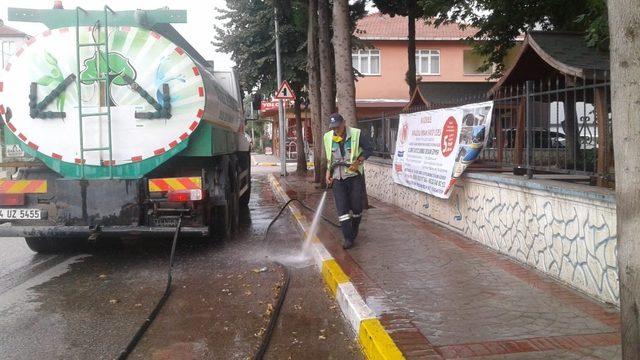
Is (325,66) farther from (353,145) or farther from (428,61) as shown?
(428,61)

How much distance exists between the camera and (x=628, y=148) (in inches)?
106

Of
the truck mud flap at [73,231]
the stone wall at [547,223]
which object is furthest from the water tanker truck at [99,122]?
the stone wall at [547,223]

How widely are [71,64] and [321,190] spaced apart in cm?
923

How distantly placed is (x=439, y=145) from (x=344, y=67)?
148 inches

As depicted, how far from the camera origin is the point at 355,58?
3309cm

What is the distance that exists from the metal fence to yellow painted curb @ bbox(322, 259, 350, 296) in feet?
7.93

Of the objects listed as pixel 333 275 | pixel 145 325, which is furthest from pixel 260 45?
pixel 145 325

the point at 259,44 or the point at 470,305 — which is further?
the point at 259,44

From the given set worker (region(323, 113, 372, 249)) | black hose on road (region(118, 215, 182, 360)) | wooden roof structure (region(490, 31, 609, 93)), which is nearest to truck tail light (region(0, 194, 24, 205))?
black hose on road (region(118, 215, 182, 360))

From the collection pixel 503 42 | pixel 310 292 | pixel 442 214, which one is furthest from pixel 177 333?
pixel 503 42

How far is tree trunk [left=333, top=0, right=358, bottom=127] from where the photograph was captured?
11273 millimetres

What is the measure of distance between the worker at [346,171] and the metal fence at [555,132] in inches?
67.9

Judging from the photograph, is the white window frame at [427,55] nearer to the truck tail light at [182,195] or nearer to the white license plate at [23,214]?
the truck tail light at [182,195]

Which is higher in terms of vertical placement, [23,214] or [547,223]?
[23,214]
